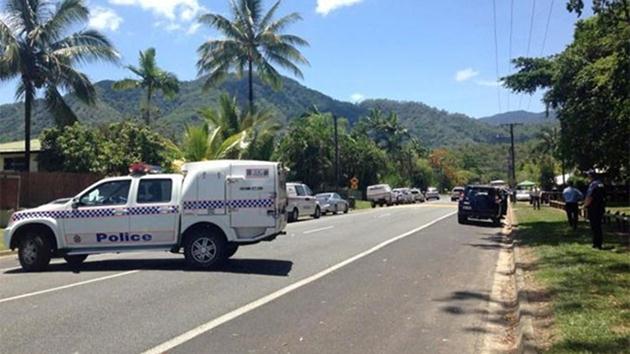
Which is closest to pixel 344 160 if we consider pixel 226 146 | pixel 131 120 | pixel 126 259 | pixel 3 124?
pixel 131 120

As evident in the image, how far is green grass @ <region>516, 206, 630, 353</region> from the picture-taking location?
648cm

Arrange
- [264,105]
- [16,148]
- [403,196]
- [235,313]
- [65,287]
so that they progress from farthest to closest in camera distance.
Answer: [264,105], [403,196], [16,148], [65,287], [235,313]

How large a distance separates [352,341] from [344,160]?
60.7 meters

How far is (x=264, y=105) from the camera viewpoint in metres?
89.6

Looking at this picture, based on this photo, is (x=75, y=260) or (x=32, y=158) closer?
(x=75, y=260)

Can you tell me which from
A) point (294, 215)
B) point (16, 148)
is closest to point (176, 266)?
point (294, 215)

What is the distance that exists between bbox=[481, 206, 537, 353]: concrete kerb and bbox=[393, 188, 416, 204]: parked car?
49082mm

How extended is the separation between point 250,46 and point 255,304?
31513 millimetres

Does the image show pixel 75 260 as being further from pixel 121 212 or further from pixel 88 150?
pixel 88 150

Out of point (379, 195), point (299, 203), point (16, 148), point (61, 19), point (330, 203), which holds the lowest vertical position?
point (330, 203)

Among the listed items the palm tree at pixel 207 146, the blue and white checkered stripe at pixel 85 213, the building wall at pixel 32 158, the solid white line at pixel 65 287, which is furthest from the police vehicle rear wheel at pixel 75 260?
the building wall at pixel 32 158

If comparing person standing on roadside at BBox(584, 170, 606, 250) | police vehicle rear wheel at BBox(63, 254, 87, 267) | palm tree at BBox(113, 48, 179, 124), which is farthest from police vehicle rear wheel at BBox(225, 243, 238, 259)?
palm tree at BBox(113, 48, 179, 124)

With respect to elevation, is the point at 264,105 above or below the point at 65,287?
above

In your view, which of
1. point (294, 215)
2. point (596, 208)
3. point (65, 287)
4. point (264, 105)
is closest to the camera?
point (65, 287)
